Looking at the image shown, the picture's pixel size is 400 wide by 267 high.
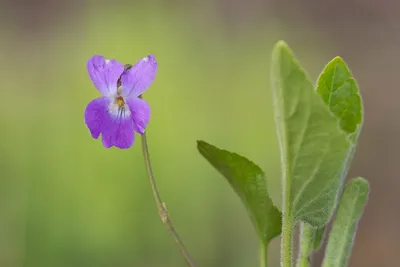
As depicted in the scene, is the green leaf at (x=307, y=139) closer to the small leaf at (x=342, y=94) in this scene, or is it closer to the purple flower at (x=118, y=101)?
the small leaf at (x=342, y=94)

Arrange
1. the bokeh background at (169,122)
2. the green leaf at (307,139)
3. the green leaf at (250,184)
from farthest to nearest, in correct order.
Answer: the bokeh background at (169,122) → the green leaf at (250,184) → the green leaf at (307,139)

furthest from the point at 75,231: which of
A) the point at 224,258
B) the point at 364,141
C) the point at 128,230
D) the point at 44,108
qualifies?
Result: the point at 364,141

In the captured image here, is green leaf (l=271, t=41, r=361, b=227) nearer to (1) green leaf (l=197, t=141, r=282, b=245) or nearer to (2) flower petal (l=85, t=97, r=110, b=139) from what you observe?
(1) green leaf (l=197, t=141, r=282, b=245)

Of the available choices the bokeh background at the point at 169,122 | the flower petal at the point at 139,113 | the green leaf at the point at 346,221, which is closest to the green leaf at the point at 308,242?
the green leaf at the point at 346,221

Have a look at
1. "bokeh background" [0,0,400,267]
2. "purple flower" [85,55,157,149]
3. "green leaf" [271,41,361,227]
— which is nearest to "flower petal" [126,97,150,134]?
"purple flower" [85,55,157,149]

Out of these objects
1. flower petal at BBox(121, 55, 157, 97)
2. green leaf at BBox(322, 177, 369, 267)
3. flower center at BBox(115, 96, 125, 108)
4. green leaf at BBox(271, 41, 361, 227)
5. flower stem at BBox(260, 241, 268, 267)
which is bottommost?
flower stem at BBox(260, 241, 268, 267)

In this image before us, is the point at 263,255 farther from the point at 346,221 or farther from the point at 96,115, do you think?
the point at 96,115
